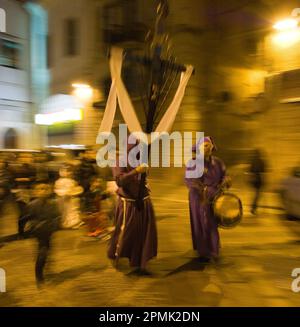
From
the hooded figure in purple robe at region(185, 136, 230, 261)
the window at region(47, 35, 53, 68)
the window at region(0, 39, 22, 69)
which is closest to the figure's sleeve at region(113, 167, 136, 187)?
the hooded figure in purple robe at region(185, 136, 230, 261)

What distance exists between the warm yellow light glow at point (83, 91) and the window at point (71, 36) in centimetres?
156

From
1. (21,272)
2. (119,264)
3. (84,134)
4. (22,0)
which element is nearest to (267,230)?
(119,264)

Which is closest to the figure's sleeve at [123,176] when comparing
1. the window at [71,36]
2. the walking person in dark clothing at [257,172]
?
the walking person in dark clothing at [257,172]

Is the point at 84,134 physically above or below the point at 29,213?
above

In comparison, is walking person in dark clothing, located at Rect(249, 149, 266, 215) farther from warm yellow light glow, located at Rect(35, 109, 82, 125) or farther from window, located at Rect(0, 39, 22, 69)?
window, located at Rect(0, 39, 22, 69)

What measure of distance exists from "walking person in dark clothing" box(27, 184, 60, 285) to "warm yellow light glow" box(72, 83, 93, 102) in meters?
12.7

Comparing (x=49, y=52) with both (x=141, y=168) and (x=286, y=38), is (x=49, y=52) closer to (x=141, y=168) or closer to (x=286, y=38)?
(x=286, y=38)

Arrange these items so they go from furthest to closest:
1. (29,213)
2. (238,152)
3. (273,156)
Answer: (238,152) → (273,156) → (29,213)

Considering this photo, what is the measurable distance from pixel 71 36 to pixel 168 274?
49.9 ft

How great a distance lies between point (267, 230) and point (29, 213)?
481 cm

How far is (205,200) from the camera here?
5941 millimetres

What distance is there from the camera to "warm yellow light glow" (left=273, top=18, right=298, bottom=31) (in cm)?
1106

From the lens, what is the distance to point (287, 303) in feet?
15.2

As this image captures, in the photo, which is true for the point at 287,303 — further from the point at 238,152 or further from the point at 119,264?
the point at 238,152
